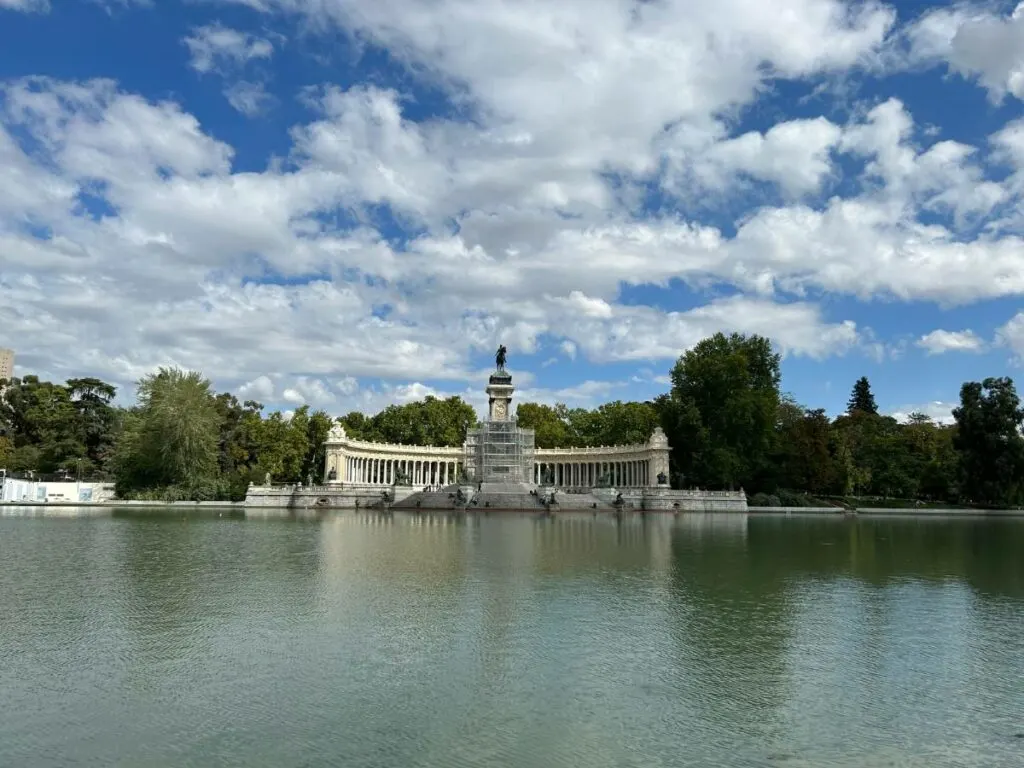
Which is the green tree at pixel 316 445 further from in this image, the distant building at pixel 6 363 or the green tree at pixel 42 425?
the distant building at pixel 6 363

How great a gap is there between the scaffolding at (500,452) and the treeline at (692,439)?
35.1 ft

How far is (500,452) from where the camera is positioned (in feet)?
264

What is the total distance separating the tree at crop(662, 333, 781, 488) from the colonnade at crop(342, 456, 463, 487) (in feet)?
84.0

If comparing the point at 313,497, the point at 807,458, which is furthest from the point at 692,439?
the point at 313,497

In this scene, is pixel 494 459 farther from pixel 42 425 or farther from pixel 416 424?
pixel 42 425

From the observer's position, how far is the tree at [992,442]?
64000mm

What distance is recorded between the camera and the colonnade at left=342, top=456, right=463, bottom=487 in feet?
258

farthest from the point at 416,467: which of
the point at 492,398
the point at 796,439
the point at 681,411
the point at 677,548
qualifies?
the point at 677,548

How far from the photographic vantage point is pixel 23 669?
40.7ft

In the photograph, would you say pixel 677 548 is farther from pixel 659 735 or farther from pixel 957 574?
pixel 659 735

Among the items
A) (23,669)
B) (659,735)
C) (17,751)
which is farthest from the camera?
(23,669)

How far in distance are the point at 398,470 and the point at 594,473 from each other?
73.3 ft

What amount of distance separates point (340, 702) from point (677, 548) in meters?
22.8

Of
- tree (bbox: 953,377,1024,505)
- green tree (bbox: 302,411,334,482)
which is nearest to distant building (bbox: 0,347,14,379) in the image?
green tree (bbox: 302,411,334,482)
